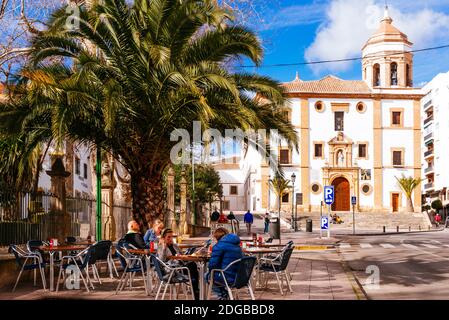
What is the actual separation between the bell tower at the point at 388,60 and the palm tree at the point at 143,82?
2325 inches

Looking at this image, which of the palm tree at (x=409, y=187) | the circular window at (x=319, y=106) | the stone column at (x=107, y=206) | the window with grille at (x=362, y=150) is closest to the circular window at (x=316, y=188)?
the window with grille at (x=362, y=150)

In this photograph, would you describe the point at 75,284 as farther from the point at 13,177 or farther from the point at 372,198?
the point at 372,198

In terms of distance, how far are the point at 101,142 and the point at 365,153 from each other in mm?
57729

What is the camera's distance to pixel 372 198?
68.6 m

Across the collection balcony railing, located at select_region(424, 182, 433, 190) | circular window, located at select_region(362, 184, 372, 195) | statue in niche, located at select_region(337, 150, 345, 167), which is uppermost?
statue in niche, located at select_region(337, 150, 345, 167)

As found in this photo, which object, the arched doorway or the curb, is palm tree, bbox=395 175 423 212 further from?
the curb

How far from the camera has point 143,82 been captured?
13.8m

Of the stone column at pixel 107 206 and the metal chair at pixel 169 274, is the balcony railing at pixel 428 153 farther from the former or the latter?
the metal chair at pixel 169 274

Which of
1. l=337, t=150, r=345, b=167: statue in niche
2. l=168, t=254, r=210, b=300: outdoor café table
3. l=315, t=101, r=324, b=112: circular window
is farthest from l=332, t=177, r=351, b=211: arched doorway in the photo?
l=168, t=254, r=210, b=300: outdoor café table

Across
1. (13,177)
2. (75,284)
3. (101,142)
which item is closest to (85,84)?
(101,142)

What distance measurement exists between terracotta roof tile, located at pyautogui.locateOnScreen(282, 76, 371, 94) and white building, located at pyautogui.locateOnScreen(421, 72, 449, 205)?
27.3ft

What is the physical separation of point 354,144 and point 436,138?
16616 millimetres

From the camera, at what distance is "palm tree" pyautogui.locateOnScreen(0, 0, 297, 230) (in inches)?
526

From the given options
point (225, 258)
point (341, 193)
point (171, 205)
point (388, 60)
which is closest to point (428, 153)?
point (388, 60)
